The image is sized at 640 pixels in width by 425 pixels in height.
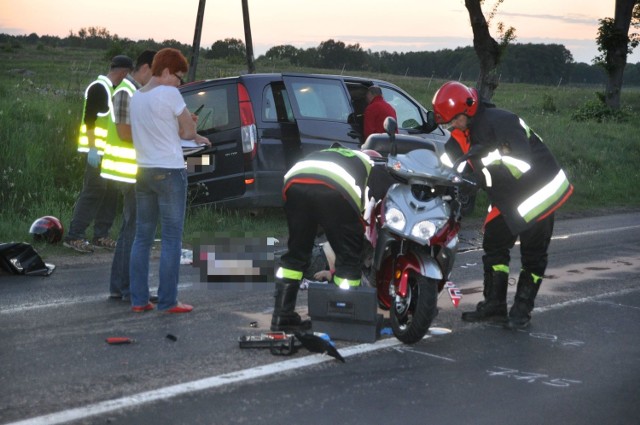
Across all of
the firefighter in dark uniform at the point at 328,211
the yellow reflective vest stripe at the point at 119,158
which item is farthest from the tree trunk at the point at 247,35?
the firefighter in dark uniform at the point at 328,211

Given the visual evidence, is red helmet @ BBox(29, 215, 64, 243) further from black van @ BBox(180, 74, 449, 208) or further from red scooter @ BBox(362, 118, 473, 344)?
red scooter @ BBox(362, 118, 473, 344)

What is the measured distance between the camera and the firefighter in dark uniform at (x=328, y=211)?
23.2 feet

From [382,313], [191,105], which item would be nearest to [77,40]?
[191,105]

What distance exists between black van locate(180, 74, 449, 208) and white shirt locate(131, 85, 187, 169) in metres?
5.01

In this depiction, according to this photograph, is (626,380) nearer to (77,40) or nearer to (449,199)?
(449,199)

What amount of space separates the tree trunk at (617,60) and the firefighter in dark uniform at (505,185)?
3812cm

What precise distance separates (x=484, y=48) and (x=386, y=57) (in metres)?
60.9

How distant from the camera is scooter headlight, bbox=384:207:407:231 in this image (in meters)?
7.11

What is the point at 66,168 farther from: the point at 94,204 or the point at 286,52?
the point at 286,52

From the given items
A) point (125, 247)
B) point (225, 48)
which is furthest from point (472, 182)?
point (225, 48)

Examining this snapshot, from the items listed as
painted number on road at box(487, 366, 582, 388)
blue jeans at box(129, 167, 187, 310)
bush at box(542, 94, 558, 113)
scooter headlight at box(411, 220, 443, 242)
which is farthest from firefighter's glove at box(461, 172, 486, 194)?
bush at box(542, 94, 558, 113)

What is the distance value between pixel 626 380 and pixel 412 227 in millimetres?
1673

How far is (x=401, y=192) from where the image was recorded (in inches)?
287

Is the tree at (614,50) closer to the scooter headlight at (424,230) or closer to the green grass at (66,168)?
the green grass at (66,168)
